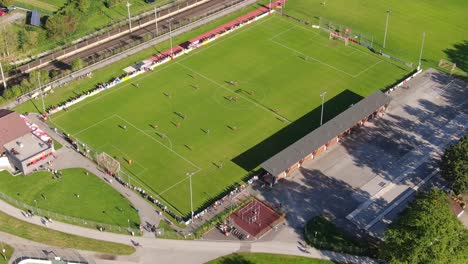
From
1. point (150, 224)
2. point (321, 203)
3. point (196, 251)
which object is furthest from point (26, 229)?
point (321, 203)

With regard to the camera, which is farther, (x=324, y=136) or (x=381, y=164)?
(x=324, y=136)

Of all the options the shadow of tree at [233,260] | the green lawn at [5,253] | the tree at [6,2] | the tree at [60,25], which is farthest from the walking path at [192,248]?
the tree at [6,2]

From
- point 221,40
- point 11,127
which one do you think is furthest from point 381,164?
point 11,127

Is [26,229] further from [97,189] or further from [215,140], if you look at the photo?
[215,140]

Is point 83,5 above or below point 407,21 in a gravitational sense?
above

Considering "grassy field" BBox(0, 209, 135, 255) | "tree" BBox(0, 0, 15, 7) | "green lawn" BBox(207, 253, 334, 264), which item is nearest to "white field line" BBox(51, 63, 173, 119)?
"grassy field" BBox(0, 209, 135, 255)

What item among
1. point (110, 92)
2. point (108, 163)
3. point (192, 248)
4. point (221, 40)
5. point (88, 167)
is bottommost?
point (192, 248)

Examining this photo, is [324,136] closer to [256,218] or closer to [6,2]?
[256,218]

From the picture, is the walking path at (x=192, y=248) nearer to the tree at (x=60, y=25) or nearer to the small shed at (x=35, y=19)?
the tree at (x=60, y=25)

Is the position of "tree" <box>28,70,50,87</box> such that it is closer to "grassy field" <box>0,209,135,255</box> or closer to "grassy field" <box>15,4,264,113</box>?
"grassy field" <box>15,4,264,113</box>
